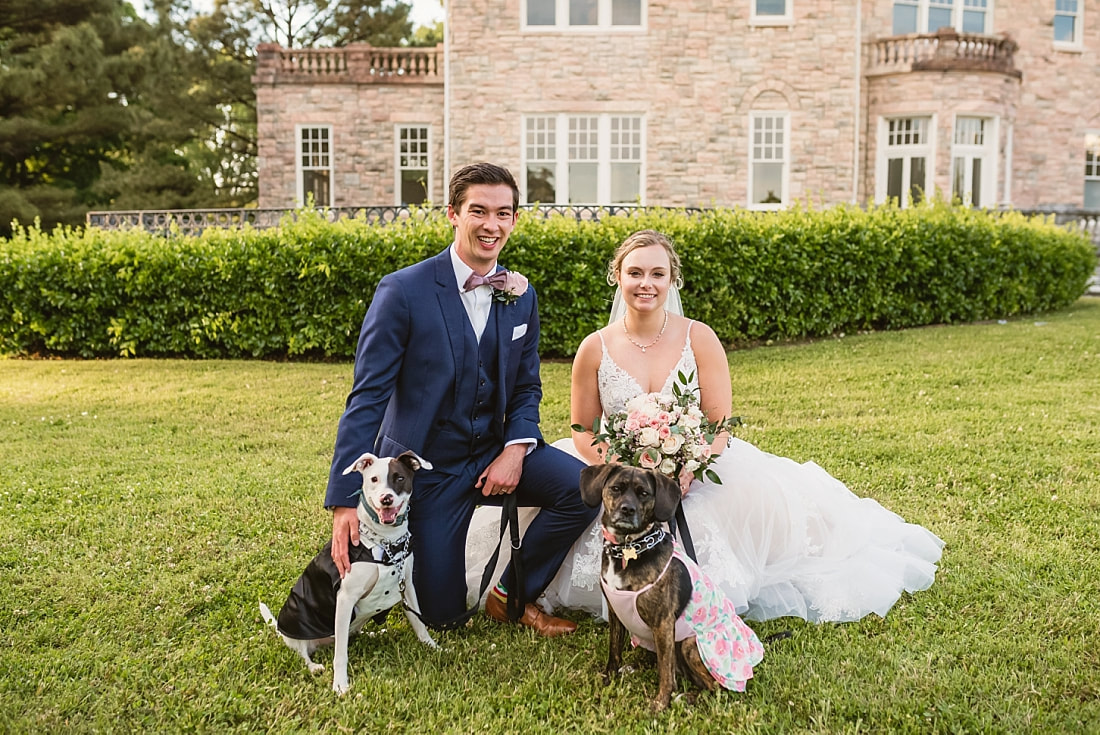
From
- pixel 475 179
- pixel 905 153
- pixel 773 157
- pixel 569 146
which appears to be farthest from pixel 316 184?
pixel 475 179

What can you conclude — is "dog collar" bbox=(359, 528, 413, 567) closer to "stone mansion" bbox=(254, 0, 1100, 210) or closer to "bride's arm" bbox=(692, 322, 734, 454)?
"bride's arm" bbox=(692, 322, 734, 454)

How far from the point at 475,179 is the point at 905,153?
61.6ft

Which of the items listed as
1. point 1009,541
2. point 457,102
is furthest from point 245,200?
point 1009,541

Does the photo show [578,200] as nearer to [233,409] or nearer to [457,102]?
[457,102]

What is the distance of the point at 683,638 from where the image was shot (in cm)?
348

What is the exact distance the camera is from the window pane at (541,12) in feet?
63.8

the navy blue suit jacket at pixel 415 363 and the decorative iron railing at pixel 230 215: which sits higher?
the decorative iron railing at pixel 230 215

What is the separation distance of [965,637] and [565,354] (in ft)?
26.5

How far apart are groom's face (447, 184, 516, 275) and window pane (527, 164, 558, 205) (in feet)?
53.0

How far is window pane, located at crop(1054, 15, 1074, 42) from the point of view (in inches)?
878

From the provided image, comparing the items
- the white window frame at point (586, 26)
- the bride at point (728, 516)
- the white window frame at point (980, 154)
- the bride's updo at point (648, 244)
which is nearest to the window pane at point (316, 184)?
the white window frame at point (586, 26)

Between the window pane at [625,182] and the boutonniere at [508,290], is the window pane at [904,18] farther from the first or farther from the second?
the boutonniere at [508,290]

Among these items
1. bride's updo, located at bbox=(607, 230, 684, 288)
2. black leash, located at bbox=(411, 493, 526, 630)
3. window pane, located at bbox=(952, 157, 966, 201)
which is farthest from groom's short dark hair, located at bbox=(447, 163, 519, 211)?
window pane, located at bbox=(952, 157, 966, 201)

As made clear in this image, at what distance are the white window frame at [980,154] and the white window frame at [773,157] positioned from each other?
3.72 m
